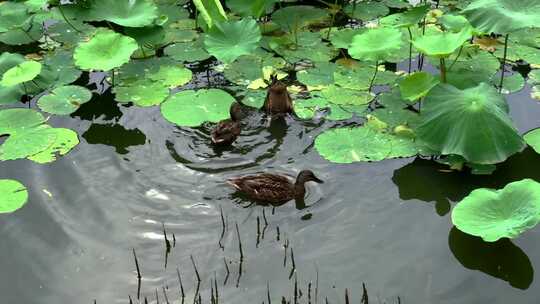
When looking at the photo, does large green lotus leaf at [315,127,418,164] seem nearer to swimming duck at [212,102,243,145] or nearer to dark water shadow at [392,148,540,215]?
dark water shadow at [392,148,540,215]

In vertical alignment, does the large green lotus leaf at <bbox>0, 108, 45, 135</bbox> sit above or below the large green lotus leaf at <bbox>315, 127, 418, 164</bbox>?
below

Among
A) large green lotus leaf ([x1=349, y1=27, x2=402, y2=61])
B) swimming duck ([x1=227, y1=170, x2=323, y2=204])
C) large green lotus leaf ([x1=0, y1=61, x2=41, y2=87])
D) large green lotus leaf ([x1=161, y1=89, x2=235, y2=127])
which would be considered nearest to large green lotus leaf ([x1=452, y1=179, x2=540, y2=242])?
swimming duck ([x1=227, y1=170, x2=323, y2=204])

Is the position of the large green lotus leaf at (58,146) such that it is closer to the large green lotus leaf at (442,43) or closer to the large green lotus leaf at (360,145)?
the large green lotus leaf at (360,145)

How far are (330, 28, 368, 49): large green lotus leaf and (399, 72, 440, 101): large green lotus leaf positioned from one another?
92 cm

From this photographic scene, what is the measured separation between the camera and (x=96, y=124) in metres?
4.80

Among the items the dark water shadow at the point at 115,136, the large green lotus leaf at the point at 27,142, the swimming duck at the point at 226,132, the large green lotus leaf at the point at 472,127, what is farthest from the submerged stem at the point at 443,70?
the large green lotus leaf at the point at 27,142

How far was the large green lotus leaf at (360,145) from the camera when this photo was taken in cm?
422

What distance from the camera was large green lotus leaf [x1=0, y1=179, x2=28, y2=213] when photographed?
3945mm

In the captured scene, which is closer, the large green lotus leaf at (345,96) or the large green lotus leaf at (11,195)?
the large green lotus leaf at (11,195)

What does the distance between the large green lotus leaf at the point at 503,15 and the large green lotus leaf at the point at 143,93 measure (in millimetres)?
2350

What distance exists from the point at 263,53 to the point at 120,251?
2536 millimetres

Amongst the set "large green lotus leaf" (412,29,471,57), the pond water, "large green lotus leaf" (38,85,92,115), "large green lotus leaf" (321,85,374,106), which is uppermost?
"large green lotus leaf" (412,29,471,57)

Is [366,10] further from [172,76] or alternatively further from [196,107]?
[196,107]

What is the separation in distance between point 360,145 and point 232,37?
1450 mm
